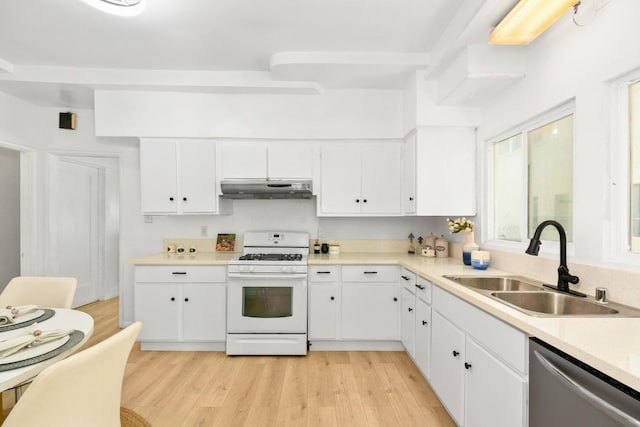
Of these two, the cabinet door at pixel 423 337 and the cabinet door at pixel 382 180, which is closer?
the cabinet door at pixel 423 337

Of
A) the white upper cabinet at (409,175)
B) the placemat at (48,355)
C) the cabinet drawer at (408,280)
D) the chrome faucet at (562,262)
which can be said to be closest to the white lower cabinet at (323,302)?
the cabinet drawer at (408,280)

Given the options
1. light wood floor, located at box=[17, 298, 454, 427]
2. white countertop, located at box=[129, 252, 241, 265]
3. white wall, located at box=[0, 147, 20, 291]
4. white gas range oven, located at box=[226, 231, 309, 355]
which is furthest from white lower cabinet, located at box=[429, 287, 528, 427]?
white wall, located at box=[0, 147, 20, 291]

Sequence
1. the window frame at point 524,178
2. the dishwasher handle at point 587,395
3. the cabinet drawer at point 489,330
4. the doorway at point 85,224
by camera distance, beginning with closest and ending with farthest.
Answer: the dishwasher handle at point 587,395 → the cabinet drawer at point 489,330 → the window frame at point 524,178 → the doorway at point 85,224

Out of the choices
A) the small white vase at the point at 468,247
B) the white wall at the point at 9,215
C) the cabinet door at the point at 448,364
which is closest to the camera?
the cabinet door at the point at 448,364

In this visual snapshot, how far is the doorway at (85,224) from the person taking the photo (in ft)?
12.5

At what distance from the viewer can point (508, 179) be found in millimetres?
2711

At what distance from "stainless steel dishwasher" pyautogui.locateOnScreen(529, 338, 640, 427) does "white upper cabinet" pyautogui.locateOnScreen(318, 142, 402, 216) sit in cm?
225

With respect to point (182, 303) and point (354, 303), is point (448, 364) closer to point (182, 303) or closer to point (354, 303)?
point (354, 303)

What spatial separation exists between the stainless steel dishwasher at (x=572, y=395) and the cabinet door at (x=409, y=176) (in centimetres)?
198

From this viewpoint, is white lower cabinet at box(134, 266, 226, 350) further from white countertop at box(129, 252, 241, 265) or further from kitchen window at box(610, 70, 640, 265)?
kitchen window at box(610, 70, 640, 265)

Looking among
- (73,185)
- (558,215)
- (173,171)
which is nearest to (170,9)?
(173,171)

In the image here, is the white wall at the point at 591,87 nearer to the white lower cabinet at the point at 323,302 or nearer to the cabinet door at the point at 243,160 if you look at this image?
the white lower cabinet at the point at 323,302

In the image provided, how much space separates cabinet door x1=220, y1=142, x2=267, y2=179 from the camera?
340cm

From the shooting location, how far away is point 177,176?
11.1ft
